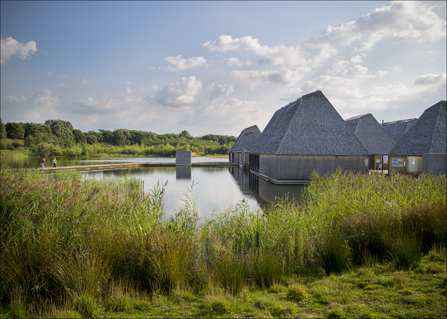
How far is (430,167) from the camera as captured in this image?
42.1 ft

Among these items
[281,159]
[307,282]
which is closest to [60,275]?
[307,282]

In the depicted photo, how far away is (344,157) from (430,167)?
3.96 metres

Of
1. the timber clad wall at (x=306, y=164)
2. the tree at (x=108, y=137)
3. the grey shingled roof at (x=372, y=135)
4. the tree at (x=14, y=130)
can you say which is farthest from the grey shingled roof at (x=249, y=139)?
the tree at (x=108, y=137)

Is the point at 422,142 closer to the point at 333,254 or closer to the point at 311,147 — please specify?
the point at 311,147

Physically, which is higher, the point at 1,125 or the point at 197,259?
the point at 1,125

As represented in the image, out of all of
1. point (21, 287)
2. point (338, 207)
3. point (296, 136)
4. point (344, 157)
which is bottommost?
point (21, 287)

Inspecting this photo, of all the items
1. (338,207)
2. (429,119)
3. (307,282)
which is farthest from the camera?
(429,119)

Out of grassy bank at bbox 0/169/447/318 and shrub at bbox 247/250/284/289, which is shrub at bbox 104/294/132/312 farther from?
shrub at bbox 247/250/284/289

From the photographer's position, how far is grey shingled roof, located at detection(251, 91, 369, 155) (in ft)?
48.2

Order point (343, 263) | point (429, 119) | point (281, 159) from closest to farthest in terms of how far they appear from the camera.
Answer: point (343, 263) < point (281, 159) < point (429, 119)

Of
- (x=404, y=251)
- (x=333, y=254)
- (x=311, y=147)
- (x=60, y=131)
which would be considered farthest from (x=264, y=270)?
(x=60, y=131)

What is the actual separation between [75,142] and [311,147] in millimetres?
60022

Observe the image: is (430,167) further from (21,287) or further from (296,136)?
(21,287)

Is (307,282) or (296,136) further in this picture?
(296,136)
